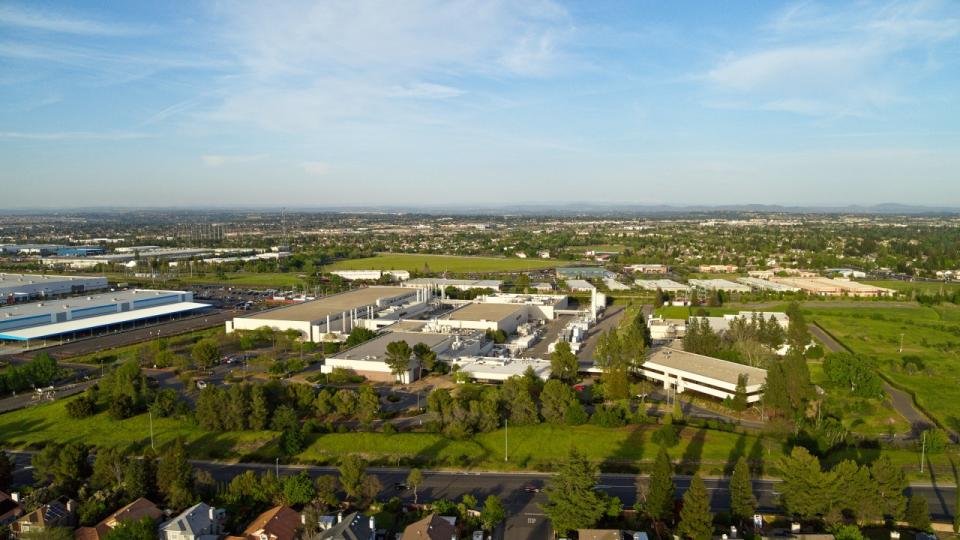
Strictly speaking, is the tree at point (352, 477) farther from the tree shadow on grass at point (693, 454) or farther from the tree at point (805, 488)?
the tree at point (805, 488)

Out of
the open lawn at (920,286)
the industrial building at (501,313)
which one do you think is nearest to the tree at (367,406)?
the industrial building at (501,313)

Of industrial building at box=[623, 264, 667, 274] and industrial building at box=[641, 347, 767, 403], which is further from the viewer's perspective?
industrial building at box=[623, 264, 667, 274]

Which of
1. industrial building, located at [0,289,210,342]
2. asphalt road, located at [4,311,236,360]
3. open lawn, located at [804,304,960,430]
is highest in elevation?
industrial building, located at [0,289,210,342]

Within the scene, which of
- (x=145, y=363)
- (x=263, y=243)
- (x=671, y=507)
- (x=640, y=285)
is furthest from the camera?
(x=263, y=243)

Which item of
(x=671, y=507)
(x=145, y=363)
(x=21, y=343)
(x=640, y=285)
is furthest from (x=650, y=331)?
(x=21, y=343)

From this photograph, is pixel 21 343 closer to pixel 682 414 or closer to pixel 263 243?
pixel 682 414

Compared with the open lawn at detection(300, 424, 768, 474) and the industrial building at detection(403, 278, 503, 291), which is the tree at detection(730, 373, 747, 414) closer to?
the open lawn at detection(300, 424, 768, 474)

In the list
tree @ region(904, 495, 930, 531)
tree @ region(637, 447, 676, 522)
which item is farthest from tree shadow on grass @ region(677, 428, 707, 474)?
tree @ region(904, 495, 930, 531)
